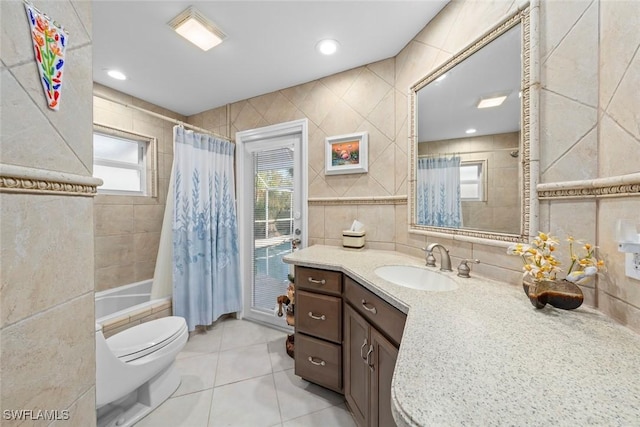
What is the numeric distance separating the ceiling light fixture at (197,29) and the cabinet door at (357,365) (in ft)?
6.16

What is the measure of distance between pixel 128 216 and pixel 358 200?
2300 millimetres

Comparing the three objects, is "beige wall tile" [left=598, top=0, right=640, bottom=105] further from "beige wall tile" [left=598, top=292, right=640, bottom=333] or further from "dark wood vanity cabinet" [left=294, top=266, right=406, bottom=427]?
"dark wood vanity cabinet" [left=294, top=266, right=406, bottom=427]

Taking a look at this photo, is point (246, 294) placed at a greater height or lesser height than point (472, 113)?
lesser

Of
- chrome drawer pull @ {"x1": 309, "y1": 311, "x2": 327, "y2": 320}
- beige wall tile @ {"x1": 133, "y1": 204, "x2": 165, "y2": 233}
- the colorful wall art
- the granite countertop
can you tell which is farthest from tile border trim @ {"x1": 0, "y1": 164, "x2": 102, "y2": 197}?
beige wall tile @ {"x1": 133, "y1": 204, "x2": 165, "y2": 233}

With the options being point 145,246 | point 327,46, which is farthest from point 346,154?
point 145,246

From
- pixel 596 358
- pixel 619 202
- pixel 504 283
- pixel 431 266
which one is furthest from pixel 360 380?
pixel 619 202

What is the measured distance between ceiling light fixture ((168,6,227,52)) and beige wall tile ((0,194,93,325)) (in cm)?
126

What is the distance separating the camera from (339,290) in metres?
1.31

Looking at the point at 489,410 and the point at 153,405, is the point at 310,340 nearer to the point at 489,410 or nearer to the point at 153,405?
the point at 153,405

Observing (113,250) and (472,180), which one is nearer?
(472,180)

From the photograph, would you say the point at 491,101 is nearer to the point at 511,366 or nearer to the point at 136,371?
the point at 511,366

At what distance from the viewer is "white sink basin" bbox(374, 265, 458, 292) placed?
4.00 ft

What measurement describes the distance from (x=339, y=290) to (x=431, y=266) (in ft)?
1.77

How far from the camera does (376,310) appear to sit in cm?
99
